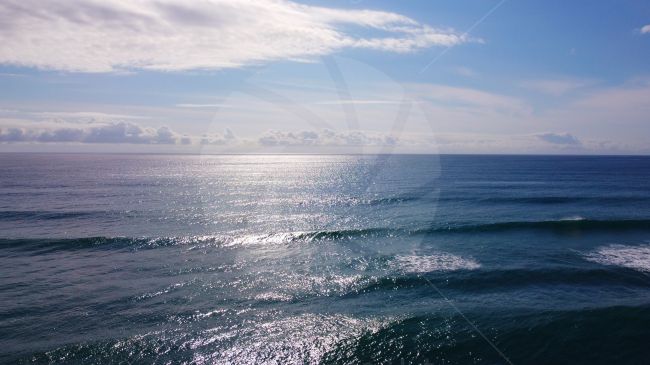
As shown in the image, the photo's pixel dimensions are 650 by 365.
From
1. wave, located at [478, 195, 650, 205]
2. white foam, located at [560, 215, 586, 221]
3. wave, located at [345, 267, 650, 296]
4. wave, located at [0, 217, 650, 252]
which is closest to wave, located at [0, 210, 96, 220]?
wave, located at [0, 217, 650, 252]

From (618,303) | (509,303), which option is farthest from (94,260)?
(618,303)

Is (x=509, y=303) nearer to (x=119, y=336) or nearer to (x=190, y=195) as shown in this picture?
(x=119, y=336)

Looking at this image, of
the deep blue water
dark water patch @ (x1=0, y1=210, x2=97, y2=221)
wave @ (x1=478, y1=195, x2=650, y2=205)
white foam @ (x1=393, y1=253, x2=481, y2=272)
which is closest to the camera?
the deep blue water

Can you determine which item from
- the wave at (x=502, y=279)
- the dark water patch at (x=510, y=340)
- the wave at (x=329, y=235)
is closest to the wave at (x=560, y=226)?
the wave at (x=329, y=235)

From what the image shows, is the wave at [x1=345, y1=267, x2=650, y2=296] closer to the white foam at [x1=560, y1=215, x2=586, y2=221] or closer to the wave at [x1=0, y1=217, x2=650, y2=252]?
the wave at [x1=0, y1=217, x2=650, y2=252]

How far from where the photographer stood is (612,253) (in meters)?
29.8

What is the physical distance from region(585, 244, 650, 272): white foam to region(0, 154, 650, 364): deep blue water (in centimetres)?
15

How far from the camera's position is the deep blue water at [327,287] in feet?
53.7

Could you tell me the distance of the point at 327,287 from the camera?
23016 mm

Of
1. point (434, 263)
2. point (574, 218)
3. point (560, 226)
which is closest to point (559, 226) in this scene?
point (560, 226)

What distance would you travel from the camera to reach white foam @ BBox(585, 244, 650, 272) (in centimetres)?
2697

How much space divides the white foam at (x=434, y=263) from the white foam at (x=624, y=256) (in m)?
9.31

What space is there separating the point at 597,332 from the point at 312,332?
1283cm

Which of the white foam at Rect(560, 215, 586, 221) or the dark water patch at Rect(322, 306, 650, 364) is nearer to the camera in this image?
the dark water patch at Rect(322, 306, 650, 364)
